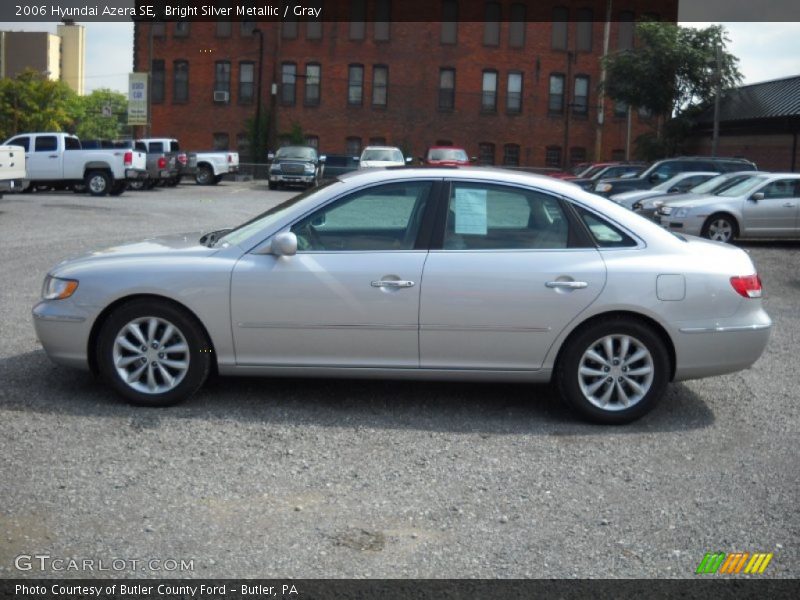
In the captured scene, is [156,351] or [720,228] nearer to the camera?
[156,351]

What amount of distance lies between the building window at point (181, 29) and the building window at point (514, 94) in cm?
1881

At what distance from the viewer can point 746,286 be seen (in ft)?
22.8

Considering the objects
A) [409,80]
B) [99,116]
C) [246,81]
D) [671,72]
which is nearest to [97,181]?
[671,72]

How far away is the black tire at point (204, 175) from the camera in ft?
154

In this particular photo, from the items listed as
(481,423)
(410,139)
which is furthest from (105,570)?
(410,139)

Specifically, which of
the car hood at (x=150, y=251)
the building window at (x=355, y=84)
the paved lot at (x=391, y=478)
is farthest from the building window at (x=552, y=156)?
the car hood at (x=150, y=251)

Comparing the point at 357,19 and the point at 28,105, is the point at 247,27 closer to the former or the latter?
the point at 357,19

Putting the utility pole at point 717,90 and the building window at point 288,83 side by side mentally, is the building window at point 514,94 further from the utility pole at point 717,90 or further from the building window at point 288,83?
the utility pole at point 717,90

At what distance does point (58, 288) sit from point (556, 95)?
192ft

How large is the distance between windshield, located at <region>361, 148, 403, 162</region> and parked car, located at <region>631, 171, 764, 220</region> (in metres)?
18.6

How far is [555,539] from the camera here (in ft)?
16.0

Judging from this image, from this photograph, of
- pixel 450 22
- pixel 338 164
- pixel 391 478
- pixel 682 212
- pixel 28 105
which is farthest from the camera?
pixel 28 105

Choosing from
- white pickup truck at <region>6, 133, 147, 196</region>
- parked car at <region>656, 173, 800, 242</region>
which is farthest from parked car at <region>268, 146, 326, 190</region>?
parked car at <region>656, 173, 800, 242</region>

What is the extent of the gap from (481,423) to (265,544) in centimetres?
243
